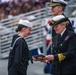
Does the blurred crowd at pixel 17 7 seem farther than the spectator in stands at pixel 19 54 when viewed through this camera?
Yes

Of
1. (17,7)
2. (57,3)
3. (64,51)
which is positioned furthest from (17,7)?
(64,51)

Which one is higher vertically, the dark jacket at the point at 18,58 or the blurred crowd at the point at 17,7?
the dark jacket at the point at 18,58

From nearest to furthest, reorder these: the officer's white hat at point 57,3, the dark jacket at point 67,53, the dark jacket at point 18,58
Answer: the dark jacket at point 67,53, the dark jacket at point 18,58, the officer's white hat at point 57,3

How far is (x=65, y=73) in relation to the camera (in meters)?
6.97

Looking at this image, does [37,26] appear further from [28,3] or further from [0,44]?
[28,3]

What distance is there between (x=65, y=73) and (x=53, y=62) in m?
0.36

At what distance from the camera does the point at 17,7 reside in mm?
16953

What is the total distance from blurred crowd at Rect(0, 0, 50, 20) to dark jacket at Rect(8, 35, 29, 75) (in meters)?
9.01

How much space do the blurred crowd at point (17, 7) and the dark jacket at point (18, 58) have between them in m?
9.01

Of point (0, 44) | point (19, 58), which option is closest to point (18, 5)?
point (0, 44)

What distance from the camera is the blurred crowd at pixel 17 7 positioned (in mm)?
16609

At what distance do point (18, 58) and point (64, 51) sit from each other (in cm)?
80

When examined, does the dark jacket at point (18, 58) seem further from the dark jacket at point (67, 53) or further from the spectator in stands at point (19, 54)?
the dark jacket at point (67, 53)

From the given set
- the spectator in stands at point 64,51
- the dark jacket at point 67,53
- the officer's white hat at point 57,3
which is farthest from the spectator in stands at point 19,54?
the officer's white hat at point 57,3
